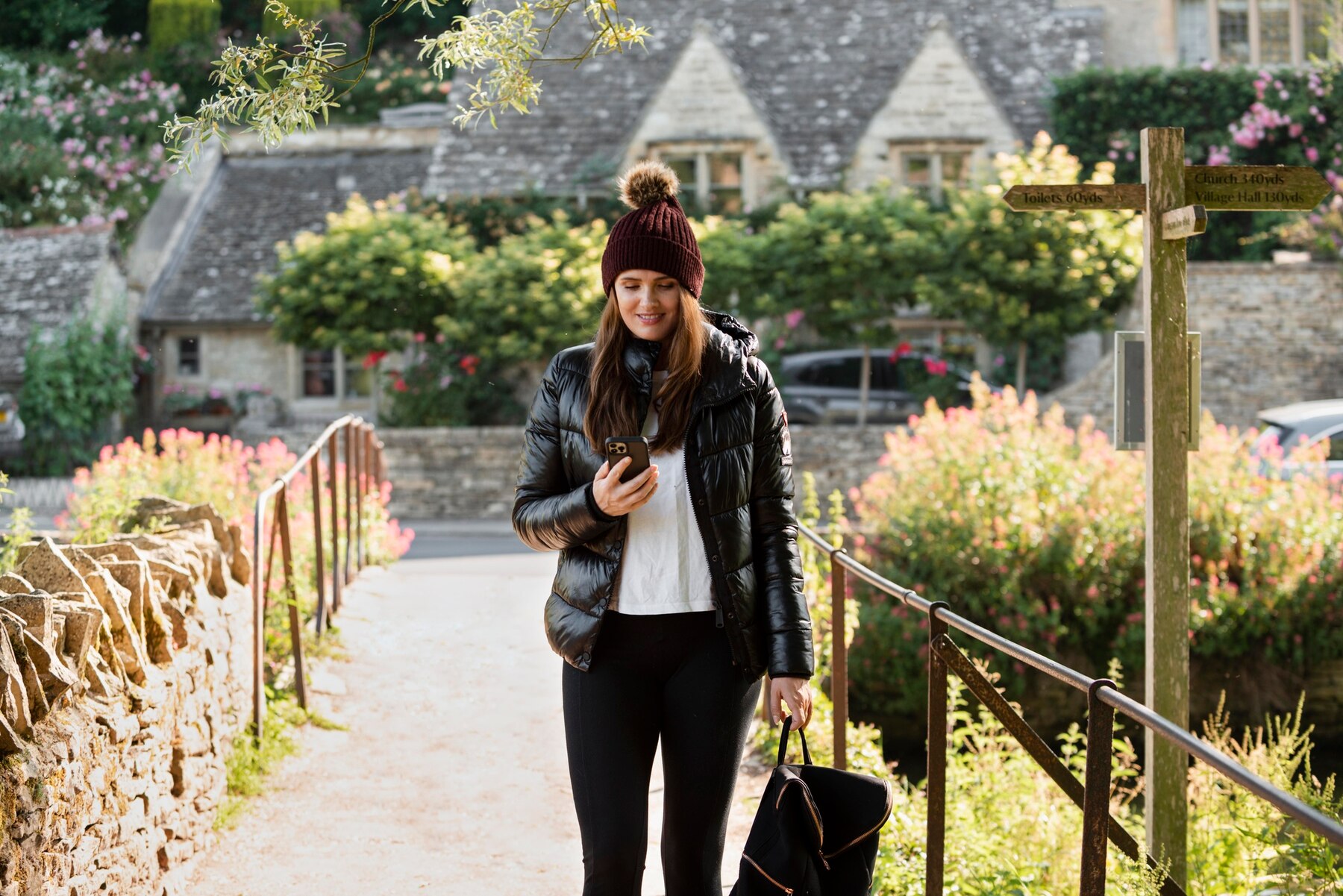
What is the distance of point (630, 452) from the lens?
288 centimetres

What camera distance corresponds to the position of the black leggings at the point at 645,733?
2.95 meters

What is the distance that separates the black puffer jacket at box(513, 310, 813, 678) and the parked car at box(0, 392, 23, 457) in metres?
22.3

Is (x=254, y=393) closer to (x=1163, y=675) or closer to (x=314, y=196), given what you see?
(x=314, y=196)

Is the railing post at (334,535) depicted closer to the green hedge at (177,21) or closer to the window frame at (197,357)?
the window frame at (197,357)

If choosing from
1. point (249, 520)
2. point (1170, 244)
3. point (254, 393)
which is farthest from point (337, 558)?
point (254, 393)

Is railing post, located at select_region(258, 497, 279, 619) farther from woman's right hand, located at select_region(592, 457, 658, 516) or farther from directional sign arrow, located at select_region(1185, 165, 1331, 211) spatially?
directional sign arrow, located at select_region(1185, 165, 1331, 211)

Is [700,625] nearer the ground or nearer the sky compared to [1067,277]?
nearer the ground

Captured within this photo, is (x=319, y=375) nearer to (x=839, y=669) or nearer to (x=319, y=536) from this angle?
(x=319, y=536)

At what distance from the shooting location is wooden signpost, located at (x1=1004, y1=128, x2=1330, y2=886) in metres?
5.00

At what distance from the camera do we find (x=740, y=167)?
24125 millimetres

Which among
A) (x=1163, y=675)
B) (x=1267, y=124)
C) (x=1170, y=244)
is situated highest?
(x=1267, y=124)

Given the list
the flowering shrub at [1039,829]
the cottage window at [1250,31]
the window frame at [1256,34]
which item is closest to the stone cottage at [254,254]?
the cottage window at [1250,31]

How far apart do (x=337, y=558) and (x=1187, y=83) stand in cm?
2069

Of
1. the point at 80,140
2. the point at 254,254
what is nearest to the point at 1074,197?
the point at 254,254
